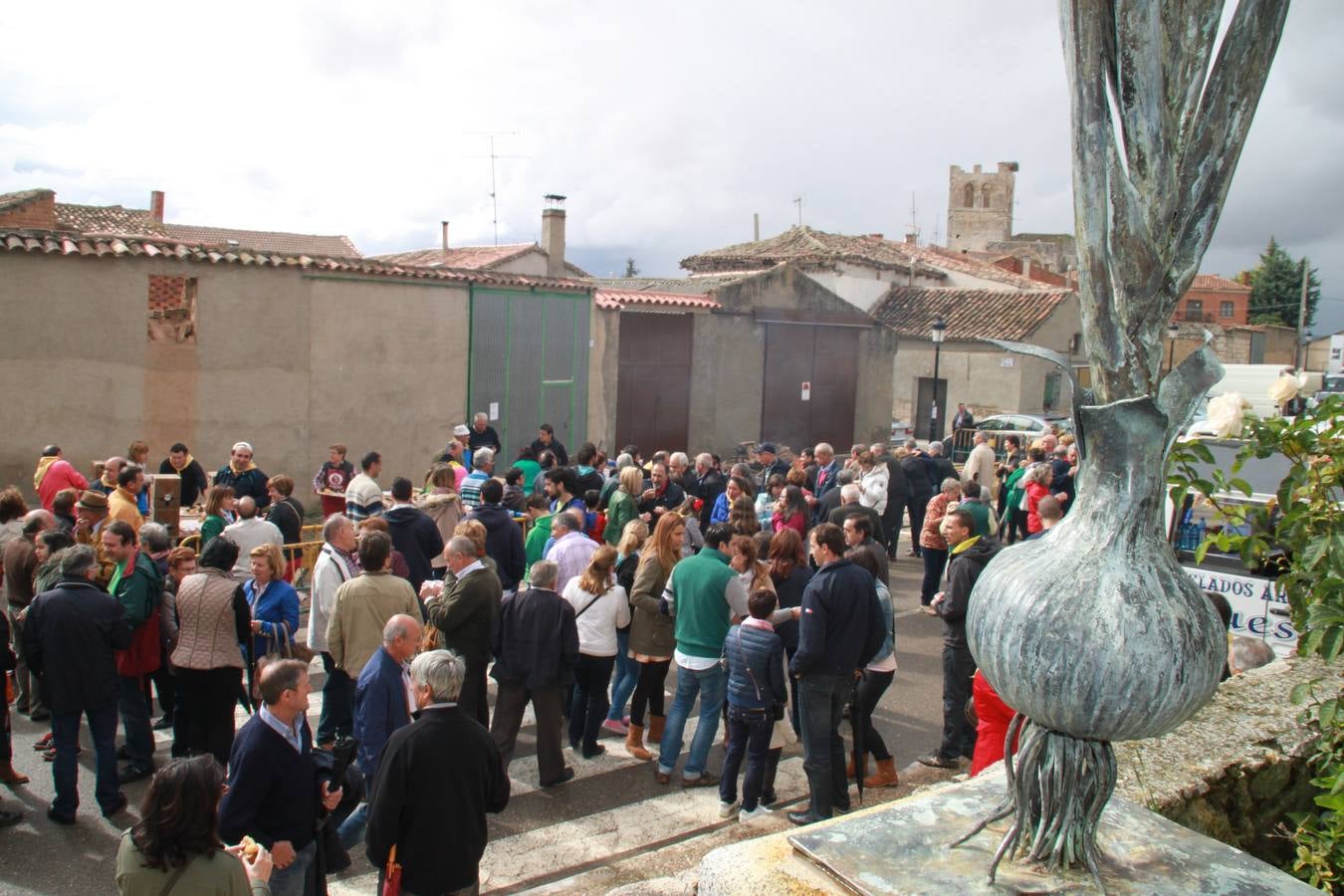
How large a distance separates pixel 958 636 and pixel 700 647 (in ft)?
5.73

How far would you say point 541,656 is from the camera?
6973mm

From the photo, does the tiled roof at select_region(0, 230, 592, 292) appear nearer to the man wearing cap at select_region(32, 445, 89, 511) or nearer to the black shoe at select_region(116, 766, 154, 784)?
the man wearing cap at select_region(32, 445, 89, 511)

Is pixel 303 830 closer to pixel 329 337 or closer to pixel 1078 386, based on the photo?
pixel 1078 386

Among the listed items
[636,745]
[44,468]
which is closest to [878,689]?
[636,745]

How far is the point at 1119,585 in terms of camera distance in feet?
7.67

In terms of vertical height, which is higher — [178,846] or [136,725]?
[178,846]

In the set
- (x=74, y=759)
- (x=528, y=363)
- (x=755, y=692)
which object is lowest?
(x=74, y=759)

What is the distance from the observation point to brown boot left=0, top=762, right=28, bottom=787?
260 inches

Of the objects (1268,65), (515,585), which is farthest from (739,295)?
(1268,65)

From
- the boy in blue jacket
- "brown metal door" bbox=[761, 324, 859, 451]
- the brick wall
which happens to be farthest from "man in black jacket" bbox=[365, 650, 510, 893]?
the brick wall

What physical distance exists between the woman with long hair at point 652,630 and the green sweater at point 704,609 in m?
0.33

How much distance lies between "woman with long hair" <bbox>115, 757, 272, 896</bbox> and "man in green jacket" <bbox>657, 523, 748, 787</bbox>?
12.4ft

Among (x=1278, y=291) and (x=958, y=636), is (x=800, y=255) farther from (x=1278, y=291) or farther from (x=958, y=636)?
(x=1278, y=291)

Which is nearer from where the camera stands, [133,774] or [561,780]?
[133,774]
